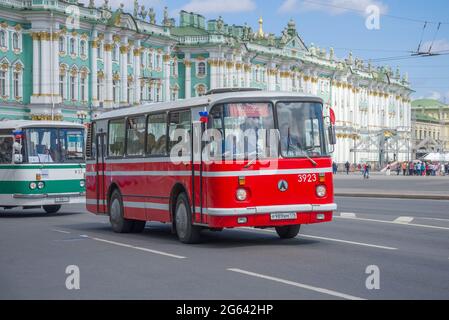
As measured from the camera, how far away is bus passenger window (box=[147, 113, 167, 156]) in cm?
1900

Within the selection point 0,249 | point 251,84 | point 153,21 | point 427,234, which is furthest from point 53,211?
point 251,84

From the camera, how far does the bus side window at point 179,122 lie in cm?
1803

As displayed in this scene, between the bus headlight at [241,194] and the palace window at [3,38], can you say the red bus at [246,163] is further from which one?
the palace window at [3,38]

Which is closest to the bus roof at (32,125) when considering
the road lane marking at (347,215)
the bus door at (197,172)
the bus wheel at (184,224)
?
the road lane marking at (347,215)

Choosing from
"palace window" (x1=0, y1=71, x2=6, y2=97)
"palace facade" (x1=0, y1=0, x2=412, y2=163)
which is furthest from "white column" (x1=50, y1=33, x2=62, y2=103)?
"palace window" (x1=0, y1=71, x2=6, y2=97)

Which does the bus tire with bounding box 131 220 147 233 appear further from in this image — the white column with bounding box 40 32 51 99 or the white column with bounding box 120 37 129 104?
the white column with bounding box 120 37 129 104

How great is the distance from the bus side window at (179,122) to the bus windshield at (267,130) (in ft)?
3.63

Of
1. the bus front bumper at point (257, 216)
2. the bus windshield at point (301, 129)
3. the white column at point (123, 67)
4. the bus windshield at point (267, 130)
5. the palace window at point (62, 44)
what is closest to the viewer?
the bus front bumper at point (257, 216)

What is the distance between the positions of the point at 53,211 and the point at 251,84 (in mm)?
78866

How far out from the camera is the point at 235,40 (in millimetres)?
102062

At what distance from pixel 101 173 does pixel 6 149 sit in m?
7.43

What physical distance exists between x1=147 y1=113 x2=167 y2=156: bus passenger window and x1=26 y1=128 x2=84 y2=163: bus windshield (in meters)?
9.66
